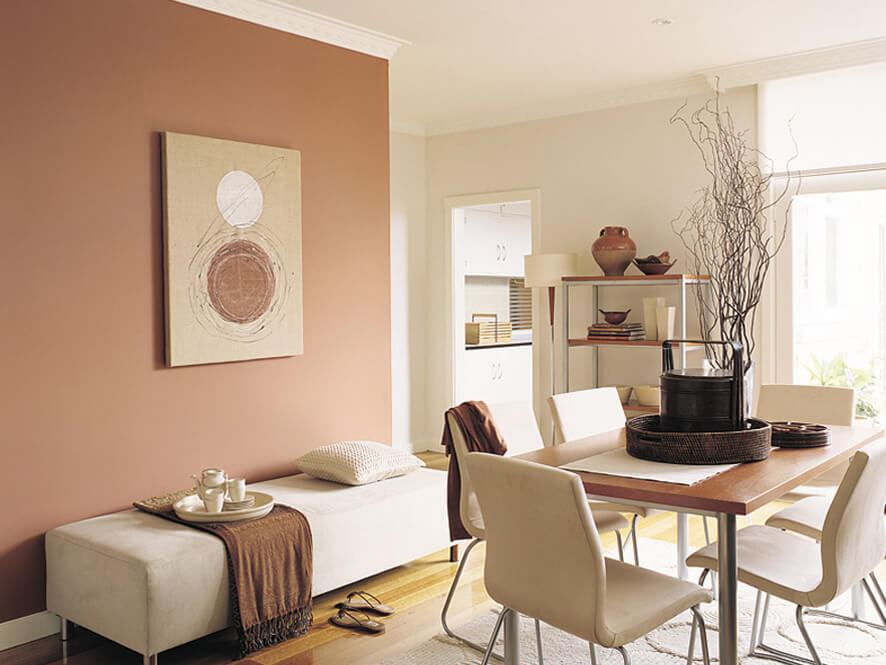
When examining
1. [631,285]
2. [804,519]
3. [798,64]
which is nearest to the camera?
[804,519]

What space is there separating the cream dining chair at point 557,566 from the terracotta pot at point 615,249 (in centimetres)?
310

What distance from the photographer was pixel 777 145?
4977mm

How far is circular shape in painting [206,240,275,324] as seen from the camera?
361 centimetres

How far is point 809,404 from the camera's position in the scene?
3.59 metres

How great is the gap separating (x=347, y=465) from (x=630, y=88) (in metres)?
3.16

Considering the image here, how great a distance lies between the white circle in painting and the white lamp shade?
2.12m

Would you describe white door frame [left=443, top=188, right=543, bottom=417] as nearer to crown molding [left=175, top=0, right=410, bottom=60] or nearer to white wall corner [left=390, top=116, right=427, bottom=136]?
white wall corner [left=390, top=116, right=427, bottom=136]

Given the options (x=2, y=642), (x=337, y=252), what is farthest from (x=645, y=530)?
(x=2, y=642)

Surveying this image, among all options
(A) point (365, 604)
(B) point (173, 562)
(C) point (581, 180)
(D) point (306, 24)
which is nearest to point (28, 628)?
(B) point (173, 562)

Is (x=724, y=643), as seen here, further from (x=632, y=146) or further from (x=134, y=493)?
(x=632, y=146)

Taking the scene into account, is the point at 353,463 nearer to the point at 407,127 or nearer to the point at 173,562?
the point at 173,562

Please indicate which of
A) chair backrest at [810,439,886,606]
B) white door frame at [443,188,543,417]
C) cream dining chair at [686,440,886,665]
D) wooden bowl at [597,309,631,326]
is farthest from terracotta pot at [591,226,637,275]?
chair backrest at [810,439,886,606]

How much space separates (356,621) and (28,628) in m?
1.21

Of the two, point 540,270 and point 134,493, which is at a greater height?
point 540,270
